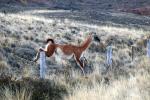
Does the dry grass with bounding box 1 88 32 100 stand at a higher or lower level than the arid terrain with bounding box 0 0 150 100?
higher

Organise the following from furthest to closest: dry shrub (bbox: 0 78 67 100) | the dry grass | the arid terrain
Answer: the arid terrain
dry shrub (bbox: 0 78 67 100)
the dry grass

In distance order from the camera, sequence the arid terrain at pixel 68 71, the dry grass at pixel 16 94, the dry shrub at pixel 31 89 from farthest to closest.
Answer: the arid terrain at pixel 68 71 → the dry shrub at pixel 31 89 → the dry grass at pixel 16 94

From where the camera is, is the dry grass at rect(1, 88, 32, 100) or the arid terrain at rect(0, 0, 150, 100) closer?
the dry grass at rect(1, 88, 32, 100)

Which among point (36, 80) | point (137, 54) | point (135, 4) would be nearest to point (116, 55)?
point (137, 54)

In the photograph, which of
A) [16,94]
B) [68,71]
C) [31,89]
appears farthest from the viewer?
[68,71]

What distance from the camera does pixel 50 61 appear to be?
15211 mm

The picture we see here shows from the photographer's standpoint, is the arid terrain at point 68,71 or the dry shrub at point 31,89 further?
the arid terrain at point 68,71

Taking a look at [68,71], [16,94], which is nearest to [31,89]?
[16,94]

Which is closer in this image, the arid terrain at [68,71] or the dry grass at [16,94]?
the dry grass at [16,94]

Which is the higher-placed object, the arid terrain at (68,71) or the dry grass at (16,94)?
the dry grass at (16,94)

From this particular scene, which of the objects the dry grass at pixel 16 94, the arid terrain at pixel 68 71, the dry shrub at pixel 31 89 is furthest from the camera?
the arid terrain at pixel 68 71

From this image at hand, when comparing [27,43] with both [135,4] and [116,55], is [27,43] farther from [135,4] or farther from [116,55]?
[135,4]

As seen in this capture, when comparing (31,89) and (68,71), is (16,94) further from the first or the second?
(68,71)

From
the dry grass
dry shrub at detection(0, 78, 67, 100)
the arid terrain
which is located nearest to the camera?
the dry grass
